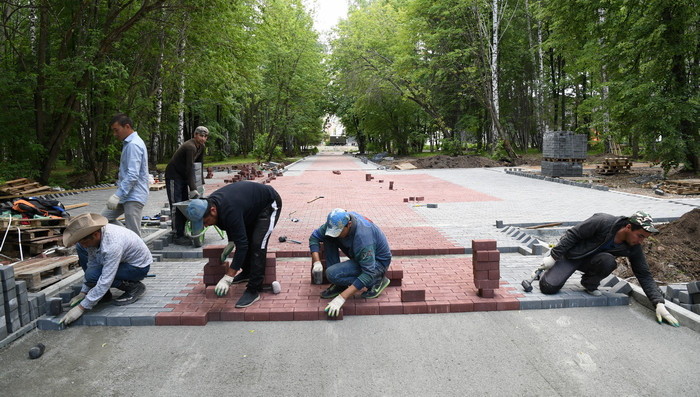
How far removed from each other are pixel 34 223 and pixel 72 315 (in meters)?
3.32

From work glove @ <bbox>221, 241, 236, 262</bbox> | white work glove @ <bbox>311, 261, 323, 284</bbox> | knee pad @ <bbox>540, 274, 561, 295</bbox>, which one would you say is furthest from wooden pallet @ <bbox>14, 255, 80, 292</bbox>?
knee pad @ <bbox>540, 274, 561, 295</bbox>

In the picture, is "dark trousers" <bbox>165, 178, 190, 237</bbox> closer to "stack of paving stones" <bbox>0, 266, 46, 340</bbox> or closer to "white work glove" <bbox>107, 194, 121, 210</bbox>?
"white work glove" <bbox>107, 194, 121, 210</bbox>

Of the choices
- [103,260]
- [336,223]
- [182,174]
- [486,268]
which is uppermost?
[182,174]

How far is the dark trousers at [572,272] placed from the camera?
4.95 metres

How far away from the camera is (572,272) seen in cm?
504

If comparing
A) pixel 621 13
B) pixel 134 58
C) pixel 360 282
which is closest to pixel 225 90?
pixel 134 58

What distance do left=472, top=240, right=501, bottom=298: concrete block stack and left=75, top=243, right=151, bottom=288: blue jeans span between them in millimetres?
3665

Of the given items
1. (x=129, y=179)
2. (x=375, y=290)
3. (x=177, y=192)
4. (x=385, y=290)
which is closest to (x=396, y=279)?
(x=385, y=290)

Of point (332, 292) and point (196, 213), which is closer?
point (196, 213)

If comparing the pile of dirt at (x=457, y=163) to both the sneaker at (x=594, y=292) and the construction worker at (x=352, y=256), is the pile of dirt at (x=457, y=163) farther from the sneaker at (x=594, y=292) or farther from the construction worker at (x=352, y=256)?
the construction worker at (x=352, y=256)

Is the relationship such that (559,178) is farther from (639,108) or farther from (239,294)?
(239,294)

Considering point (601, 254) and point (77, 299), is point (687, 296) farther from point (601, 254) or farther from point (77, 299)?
point (77, 299)

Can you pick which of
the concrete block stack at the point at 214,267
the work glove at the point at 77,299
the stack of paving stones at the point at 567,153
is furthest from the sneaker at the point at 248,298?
the stack of paving stones at the point at 567,153

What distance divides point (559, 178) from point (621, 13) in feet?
20.9
